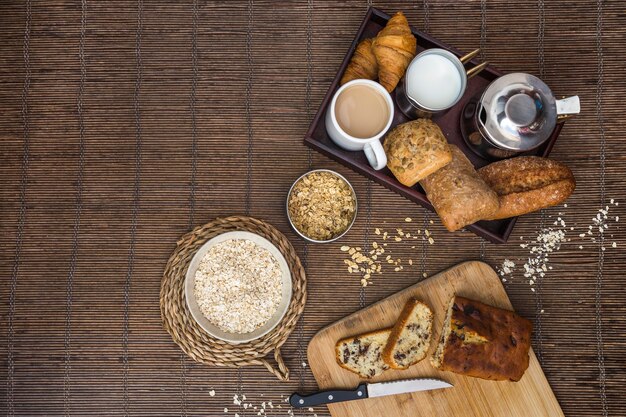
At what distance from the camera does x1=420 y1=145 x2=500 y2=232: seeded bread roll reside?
120 centimetres

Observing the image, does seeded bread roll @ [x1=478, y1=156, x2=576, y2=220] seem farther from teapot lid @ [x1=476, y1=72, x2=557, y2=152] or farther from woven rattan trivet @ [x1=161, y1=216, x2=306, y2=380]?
woven rattan trivet @ [x1=161, y1=216, x2=306, y2=380]

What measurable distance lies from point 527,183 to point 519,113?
18 centimetres

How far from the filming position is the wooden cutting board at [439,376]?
1.37m

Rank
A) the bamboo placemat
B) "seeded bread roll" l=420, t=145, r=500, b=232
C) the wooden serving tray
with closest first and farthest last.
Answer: "seeded bread roll" l=420, t=145, r=500, b=232 → the wooden serving tray → the bamboo placemat

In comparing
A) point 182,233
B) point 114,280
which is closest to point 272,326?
point 182,233

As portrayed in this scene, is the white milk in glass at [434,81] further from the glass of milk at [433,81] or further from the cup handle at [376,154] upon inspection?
the cup handle at [376,154]

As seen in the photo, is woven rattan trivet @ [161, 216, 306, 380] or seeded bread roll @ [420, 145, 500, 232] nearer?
seeded bread roll @ [420, 145, 500, 232]

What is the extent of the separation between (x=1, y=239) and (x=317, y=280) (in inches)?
36.5

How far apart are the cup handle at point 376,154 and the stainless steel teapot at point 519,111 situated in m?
0.28

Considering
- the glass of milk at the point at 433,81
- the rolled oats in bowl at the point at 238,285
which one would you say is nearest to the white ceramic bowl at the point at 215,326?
the rolled oats in bowl at the point at 238,285

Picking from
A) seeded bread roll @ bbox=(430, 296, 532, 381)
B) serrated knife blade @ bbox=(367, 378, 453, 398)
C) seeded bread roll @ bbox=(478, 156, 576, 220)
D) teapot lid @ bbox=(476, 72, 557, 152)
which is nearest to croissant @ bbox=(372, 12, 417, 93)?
teapot lid @ bbox=(476, 72, 557, 152)

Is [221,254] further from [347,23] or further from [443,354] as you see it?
[347,23]

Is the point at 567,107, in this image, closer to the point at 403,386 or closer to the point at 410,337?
the point at 410,337

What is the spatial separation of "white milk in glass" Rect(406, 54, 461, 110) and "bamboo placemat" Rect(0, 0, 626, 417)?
0.26 metres
